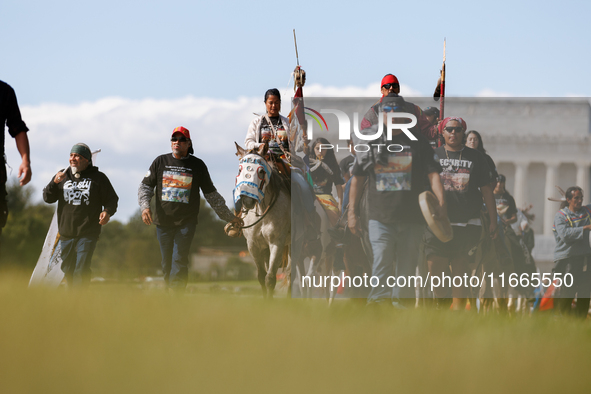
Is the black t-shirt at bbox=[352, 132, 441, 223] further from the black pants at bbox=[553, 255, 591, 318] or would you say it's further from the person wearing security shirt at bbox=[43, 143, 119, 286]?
the person wearing security shirt at bbox=[43, 143, 119, 286]

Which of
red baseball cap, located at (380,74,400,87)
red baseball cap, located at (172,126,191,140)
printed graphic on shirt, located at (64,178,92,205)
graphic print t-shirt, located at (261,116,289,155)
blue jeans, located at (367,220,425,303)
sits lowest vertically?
blue jeans, located at (367,220,425,303)

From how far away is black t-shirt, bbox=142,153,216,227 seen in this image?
304 inches

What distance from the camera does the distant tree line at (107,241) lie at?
25.6 ft

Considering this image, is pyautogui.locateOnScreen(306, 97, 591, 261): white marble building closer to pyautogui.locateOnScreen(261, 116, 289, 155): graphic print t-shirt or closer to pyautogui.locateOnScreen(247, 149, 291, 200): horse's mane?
pyautogui.locateOnScreen(261, 116, 289, 155): graphic print t-shirt

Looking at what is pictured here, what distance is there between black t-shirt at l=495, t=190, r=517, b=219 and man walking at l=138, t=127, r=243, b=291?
4041 mm

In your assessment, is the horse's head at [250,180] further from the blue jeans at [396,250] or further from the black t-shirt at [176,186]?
the blue jeans at [396,250]

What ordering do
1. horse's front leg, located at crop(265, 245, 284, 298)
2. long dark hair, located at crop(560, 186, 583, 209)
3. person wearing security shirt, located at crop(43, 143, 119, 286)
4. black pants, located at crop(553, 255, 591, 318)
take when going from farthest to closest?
long dark hair, located at crop(560, 186, 583, 209) < black pants, located at crop(553, 255, 591, 318) < horse's front leg, located at crop(265, 245, 284, 298) < person wearing security shirt, located at crop(43, 143, 119, 286)

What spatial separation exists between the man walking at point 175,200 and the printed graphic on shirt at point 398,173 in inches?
95.7

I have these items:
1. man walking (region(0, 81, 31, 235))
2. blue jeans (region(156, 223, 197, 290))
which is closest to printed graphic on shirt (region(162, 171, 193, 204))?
blue jeans (region(156, 223, 197, 290))

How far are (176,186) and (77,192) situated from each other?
1.15 meters

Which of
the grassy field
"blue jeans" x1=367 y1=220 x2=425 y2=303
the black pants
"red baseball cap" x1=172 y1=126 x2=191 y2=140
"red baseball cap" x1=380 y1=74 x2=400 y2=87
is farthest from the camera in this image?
the black pants

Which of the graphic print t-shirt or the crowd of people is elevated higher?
the graphic print t-shirt

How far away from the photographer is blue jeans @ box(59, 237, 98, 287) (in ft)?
24.8

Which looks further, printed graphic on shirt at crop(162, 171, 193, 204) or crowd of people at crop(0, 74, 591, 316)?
printed graphic on shirt at crop(162, 171, 193, 204)
